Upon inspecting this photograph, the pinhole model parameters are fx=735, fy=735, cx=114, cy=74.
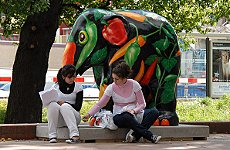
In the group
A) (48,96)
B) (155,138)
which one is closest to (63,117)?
(48,96)

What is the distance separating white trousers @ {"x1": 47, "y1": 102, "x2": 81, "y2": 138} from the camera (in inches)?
418

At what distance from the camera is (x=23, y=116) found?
16109mm

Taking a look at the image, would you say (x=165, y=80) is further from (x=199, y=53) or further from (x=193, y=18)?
(x=199, y=53)

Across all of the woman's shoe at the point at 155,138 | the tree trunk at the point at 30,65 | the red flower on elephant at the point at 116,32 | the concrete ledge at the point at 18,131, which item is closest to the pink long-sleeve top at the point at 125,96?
the woman's shoe at the point at 155,138

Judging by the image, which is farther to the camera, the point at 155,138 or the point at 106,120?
the point at 106,120

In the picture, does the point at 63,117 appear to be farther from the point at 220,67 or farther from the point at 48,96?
the point at 220,67

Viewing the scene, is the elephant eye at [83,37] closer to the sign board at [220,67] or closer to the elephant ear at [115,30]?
the elephant ear at [115,30]

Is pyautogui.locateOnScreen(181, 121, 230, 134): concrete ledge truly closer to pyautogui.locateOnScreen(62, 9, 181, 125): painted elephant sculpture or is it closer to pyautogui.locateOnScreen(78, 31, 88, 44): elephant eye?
pyautogui.locateOnScreen(62, 9, 181, 125): painted elephant sculpture

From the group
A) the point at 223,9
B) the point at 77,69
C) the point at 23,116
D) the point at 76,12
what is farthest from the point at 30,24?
the point at 223,9

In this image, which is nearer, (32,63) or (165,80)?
(165,80)

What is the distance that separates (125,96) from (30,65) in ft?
19.1

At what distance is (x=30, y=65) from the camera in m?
16.3

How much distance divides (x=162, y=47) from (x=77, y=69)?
1417 millimetres

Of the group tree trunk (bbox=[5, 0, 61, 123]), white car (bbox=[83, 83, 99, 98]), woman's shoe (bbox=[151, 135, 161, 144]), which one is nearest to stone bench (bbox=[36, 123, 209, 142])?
woman's shoe (bbox=[151, 135, 161, 144])
